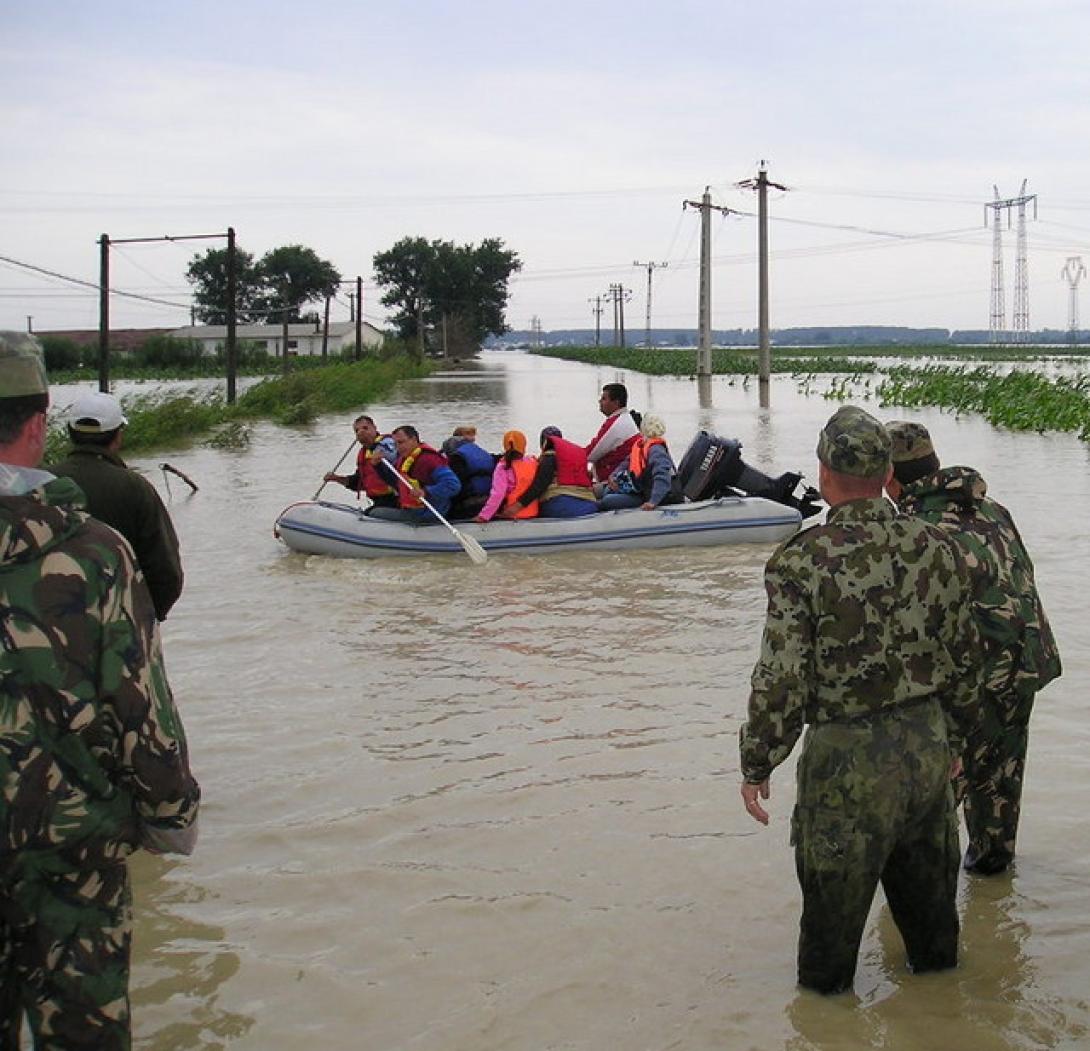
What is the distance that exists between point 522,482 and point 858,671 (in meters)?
9.13

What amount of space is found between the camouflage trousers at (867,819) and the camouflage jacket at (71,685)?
1.72 m

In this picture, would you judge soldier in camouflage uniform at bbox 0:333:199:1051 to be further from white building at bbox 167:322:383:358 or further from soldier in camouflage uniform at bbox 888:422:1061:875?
white building at bbox 167:322:383:358

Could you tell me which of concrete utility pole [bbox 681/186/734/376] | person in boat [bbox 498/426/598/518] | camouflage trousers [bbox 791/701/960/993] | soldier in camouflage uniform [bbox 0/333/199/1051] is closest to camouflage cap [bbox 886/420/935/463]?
camouflage trousers [bbox 791/701/960/993]

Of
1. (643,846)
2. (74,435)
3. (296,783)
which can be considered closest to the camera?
(74,435)

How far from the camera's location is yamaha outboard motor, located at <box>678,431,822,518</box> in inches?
513

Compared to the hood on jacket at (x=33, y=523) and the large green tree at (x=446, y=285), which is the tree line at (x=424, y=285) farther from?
the hood on jacket at (x=33, y=523)

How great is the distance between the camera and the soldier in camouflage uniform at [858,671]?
3434mm

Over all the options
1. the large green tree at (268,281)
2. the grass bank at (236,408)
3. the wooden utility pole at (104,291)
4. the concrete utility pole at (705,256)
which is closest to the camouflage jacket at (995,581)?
the grass bank at (236,408)

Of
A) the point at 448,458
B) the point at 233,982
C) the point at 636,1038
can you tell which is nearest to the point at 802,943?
the point at 636,1038

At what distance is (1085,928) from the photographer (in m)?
4.55

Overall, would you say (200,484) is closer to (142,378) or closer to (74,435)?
(74,435)

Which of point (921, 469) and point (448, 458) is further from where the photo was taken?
point (448, 458)

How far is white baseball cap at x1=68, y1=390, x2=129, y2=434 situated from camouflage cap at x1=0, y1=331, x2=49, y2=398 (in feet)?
6.80

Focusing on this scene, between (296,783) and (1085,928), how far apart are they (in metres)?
3.47
